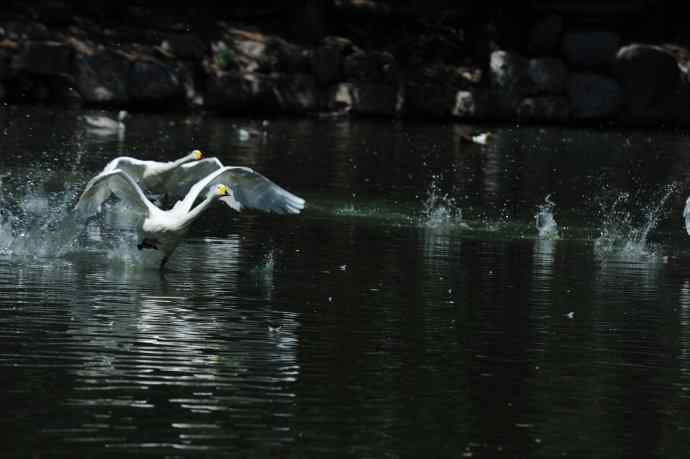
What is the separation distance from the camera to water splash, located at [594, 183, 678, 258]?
20.8m

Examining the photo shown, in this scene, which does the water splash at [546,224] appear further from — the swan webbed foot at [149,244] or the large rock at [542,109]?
the large rock at [542,109]

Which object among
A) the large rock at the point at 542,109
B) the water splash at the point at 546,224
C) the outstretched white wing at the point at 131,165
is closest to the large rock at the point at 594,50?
the large rock at the point at 542,109

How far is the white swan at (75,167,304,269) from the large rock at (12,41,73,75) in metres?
24.6

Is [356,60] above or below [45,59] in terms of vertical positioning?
above

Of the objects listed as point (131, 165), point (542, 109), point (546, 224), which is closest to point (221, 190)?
point (131, 165)

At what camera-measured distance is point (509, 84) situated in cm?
4581

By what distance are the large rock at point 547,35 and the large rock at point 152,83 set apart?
12.7 meters

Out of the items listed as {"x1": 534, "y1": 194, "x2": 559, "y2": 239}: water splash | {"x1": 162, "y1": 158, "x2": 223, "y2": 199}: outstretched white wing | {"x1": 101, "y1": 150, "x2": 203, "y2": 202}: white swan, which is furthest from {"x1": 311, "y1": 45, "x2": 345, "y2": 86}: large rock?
{"x1": 101, "y1": 150, "x2": 203, "y2": 202}: white swan

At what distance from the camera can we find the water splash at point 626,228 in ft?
68.3

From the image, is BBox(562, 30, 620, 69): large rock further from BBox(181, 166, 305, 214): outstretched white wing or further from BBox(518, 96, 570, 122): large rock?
BBox(181, 166, 305, 214): outstretched white wing

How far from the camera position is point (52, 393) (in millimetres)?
11227

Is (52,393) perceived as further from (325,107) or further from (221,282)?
(325,107)

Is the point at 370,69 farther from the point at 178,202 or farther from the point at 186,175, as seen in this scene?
the point at 178,202

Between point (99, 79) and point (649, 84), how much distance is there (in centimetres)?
1654
